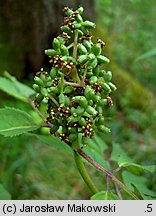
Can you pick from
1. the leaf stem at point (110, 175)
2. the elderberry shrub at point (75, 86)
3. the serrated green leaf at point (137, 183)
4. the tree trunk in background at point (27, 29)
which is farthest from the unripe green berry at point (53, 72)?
the tree trunk in background at point (27, 29)

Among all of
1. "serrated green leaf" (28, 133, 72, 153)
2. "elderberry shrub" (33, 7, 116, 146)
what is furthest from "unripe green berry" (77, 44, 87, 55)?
"serrated green leaf" (28, 133, 72, 153)

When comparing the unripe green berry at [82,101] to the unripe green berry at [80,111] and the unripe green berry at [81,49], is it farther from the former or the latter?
the unripe green berry at [81,49]

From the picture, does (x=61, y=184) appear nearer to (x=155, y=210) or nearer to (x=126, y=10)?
(x=155, y=210)

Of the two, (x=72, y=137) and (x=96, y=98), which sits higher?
(x=96, y=98)

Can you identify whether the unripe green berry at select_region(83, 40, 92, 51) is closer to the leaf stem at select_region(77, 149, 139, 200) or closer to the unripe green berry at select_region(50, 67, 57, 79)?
the unripe green berry at select_region(50, 67, 57, 79)

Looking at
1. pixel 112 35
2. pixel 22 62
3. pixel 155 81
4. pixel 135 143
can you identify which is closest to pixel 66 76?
pixel 135 143

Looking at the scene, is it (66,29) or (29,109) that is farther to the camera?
(29,109)

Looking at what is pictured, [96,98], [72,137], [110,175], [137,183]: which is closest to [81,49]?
[96,98]

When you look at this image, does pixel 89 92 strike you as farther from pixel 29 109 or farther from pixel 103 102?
pixel 29 109
